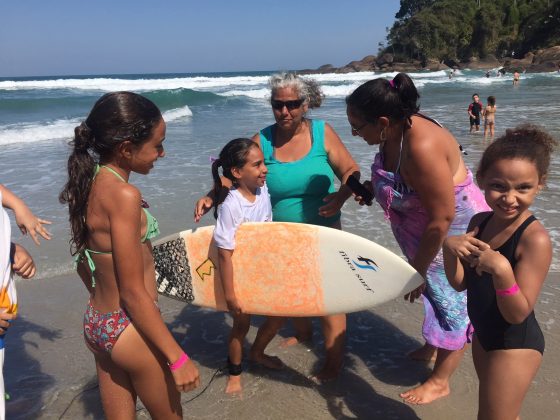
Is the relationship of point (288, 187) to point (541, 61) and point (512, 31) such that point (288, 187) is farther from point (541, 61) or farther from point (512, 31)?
point (512, 31)

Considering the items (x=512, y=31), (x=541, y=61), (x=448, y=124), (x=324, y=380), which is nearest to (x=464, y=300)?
(x=324, y=380)

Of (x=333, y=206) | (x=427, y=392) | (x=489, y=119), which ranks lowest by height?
(x=427, y=392)

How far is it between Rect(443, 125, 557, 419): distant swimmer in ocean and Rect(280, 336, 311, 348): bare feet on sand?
5.63ft

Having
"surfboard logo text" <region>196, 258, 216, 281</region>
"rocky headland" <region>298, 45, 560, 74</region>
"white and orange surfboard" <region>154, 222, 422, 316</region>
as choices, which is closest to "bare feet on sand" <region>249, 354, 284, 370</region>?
"white and orange surfboard" <region>154, 222, 422, 316</region>

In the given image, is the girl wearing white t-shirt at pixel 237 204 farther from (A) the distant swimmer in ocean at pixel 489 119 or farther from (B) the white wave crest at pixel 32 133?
(B) the white wave crest at pixel 32 133

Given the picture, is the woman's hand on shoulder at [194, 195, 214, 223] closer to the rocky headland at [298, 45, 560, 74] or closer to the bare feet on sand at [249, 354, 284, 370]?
the bare feet on sand at [249, 354, 284, 370]

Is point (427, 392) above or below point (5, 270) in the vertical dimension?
below

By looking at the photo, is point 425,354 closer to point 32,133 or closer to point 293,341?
point 293,341

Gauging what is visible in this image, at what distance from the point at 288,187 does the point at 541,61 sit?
61.6 metres

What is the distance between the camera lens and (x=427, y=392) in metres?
2.69

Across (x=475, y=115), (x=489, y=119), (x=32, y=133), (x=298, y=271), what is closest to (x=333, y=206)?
(x=298, y=271)

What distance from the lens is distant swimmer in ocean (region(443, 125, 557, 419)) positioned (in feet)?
5.19

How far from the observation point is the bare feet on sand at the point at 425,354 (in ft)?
10.2

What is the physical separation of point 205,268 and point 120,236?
51.8 inches
